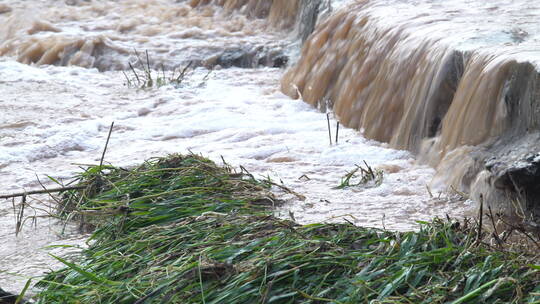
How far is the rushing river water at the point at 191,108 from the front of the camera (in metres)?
4.31

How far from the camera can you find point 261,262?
298 centimetres

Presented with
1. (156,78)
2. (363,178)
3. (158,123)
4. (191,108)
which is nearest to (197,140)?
(158,123)

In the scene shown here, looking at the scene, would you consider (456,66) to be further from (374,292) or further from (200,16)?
(200,16)

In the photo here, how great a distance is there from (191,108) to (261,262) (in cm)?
435

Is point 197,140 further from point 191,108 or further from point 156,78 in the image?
point 156,78


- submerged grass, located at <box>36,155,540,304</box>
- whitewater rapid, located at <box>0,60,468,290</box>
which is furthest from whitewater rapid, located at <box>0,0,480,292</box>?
submerged grass, located at <box>36,155,540,304</box>

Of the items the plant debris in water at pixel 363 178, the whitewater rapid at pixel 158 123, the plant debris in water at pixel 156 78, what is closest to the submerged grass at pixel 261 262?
the whitewater rapid at pixel 158 123

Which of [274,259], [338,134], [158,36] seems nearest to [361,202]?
[274,259]

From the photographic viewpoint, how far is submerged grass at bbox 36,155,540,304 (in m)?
2.82

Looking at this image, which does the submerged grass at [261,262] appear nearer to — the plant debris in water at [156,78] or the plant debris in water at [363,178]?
the plant debris in water at [363,178]

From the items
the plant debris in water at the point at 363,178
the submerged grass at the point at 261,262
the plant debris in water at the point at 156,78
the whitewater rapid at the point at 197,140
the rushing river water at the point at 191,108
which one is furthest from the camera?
the plant debris in water at the point at 156,78

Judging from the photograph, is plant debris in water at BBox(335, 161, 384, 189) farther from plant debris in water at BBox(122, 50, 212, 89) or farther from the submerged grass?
plant debris in water at BBox(122, 50, 212, 89)

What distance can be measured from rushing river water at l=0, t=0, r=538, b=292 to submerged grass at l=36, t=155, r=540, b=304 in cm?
31

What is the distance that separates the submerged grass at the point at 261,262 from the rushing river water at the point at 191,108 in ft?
1.03
